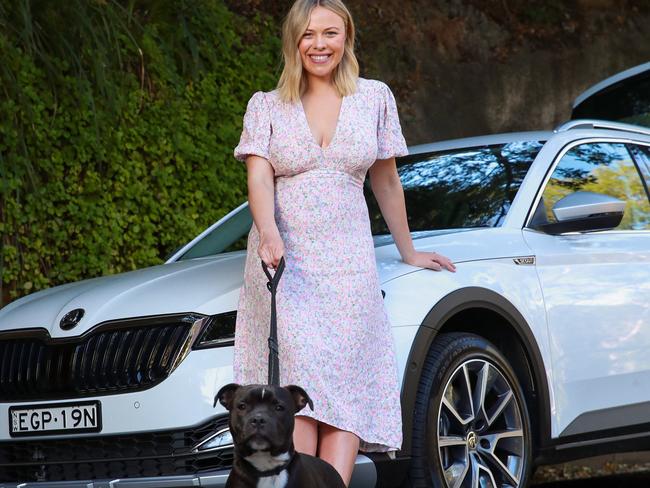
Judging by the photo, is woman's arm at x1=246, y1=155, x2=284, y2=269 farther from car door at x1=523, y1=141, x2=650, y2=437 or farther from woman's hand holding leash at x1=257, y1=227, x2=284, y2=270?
car door at x1=523, y1=141, x2=650, y2=437

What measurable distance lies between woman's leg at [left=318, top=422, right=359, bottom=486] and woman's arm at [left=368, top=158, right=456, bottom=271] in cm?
82

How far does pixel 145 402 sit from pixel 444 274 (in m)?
1.32

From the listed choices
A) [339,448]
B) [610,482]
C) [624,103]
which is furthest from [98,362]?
[624,103]

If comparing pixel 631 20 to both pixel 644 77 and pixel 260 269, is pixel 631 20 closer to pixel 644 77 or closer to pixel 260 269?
pixel 644 77

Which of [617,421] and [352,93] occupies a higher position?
[352,93]

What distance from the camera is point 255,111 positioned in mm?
4742

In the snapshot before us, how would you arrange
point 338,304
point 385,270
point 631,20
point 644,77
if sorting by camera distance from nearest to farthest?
1. point 338,304
2. point 385,270
3. point 644,77
4. point 631,20

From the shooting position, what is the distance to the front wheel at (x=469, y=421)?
4.90 metres

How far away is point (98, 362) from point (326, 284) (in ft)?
3.09

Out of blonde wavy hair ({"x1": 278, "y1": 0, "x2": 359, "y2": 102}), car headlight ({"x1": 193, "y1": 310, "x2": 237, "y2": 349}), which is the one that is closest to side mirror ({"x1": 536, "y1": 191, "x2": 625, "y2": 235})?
blonde wavy hair ({"x1": 278, "y1": 0, "x2": 359, "y2": 102})

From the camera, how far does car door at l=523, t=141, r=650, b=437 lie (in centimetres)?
566

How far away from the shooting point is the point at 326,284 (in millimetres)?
4594

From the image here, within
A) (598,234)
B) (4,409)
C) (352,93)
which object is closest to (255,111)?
(352,93)

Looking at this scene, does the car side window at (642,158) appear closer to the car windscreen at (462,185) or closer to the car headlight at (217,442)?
the car windscreen at (462,185)
